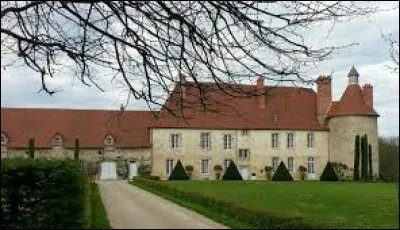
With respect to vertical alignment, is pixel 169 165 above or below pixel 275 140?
below

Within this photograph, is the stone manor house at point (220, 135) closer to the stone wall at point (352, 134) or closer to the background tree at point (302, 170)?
the stone wall at point (352, 134)

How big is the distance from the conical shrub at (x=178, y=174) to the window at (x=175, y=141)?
3.13m

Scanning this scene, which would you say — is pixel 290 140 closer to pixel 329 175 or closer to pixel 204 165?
pixel 329 175

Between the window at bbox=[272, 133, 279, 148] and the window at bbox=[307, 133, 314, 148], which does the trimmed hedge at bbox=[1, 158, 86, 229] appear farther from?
the window at bbox=[307, 133, 314, 148]

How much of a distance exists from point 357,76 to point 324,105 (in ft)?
13.9

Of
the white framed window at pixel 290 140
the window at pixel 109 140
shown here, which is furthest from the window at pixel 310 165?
the window at pixel 109 140

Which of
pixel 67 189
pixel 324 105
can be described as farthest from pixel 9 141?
pixel 67 189

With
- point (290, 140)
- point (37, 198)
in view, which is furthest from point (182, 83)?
point (290, 140)

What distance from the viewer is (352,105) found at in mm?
55594

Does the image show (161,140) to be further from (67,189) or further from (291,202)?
(67,189)

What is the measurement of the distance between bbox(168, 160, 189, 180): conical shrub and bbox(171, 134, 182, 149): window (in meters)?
3.13

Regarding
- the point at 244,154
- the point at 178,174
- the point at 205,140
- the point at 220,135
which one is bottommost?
the point at 178,174

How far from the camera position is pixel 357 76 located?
58594mm

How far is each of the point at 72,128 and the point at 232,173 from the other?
47.3 feet
